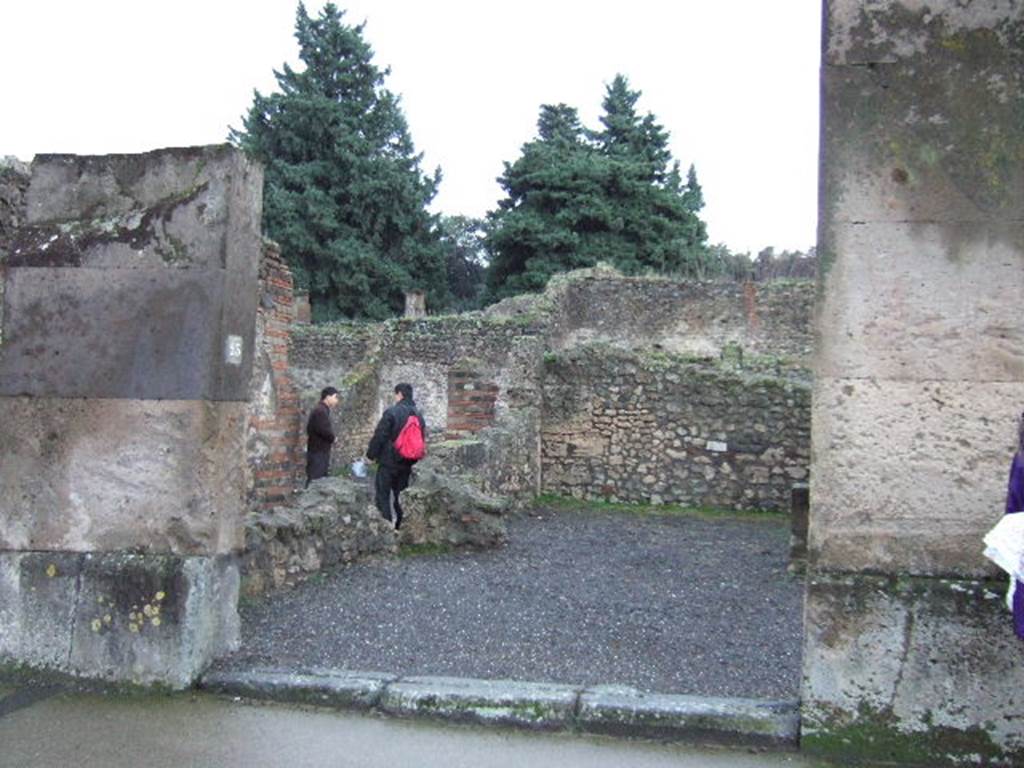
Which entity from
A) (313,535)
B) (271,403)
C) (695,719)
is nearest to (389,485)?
(271,403)

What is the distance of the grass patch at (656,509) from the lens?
1314 cm

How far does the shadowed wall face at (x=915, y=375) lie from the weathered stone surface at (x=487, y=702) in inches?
36.2

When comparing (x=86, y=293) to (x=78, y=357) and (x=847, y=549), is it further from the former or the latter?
(x=847, y=549)

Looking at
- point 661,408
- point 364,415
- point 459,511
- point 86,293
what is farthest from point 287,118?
point 86,293

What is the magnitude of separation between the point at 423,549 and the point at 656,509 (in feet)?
17.2

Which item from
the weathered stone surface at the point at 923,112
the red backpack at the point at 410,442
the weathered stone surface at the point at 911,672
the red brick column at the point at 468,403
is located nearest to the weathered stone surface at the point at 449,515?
the red backpack at the point at 410,442

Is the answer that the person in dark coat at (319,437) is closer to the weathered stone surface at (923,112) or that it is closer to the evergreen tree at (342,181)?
the weathered stone surface at (923,112)

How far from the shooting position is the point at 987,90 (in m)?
3.45

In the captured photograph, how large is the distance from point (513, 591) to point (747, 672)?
247 cm

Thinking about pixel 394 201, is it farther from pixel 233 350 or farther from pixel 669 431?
pixel 233 350

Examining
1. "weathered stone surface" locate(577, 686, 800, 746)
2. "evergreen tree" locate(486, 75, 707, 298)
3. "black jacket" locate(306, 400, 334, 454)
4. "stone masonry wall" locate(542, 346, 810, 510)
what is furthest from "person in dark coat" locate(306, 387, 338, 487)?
"evergreen tree" locate(486, 75, 707, 298)

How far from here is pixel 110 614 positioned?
13.8 feet

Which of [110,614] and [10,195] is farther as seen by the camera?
[10,195]

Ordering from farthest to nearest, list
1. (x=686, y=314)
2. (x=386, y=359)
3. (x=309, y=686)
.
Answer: (x=686, y=314), (x=386, y=359), (x=309, y=686)
